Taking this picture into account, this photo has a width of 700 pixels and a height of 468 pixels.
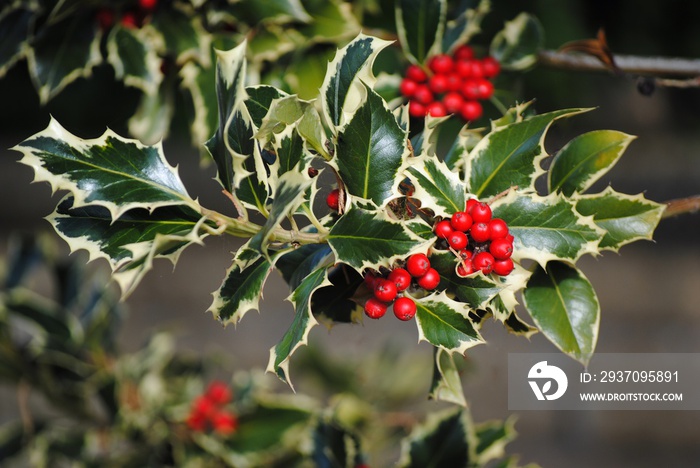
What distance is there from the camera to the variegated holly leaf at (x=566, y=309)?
2.23 ft

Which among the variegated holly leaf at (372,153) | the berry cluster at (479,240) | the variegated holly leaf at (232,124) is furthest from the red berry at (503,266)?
the variegated holly leaf at (232,124)

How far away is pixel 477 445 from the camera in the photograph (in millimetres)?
938

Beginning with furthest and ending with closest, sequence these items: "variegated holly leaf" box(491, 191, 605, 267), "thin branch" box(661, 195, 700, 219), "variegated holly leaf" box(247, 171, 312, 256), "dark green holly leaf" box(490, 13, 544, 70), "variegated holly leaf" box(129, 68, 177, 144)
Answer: "variegated holly leaf" box(129, 68, 177, 144)
"dark green holly leaf" box(490, 13, 544, 70)
"thin branch" box(661, 195, 700, 219)
"variegated holly leaf" box(491, 191, 605, 267)
"variegated holly leaf" box(247, 171, 312, 256)

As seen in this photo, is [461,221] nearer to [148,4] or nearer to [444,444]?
[444,444]

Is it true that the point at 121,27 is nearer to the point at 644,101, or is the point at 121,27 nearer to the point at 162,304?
the point at 644,101

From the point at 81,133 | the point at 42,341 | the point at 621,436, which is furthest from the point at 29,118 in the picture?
the point at 621,436

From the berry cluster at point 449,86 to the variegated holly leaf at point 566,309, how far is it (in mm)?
312

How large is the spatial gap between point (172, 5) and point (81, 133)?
0.78 metres

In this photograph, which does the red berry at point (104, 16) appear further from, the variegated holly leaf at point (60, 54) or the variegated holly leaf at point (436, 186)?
the variegated holly leaf at point (436, 186)

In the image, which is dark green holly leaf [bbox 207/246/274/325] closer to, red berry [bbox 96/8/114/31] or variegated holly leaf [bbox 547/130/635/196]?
variegated holly leaf [bbox 547/130/635/196]

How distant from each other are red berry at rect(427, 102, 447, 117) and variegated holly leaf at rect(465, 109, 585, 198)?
0.84 feet

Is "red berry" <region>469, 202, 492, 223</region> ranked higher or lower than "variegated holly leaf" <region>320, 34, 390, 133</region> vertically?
lower

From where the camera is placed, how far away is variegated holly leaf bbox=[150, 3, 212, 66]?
1007mm

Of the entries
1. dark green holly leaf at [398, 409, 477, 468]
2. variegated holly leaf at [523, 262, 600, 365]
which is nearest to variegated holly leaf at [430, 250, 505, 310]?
variegated holly leaf at [523, 262, 600, 365]
